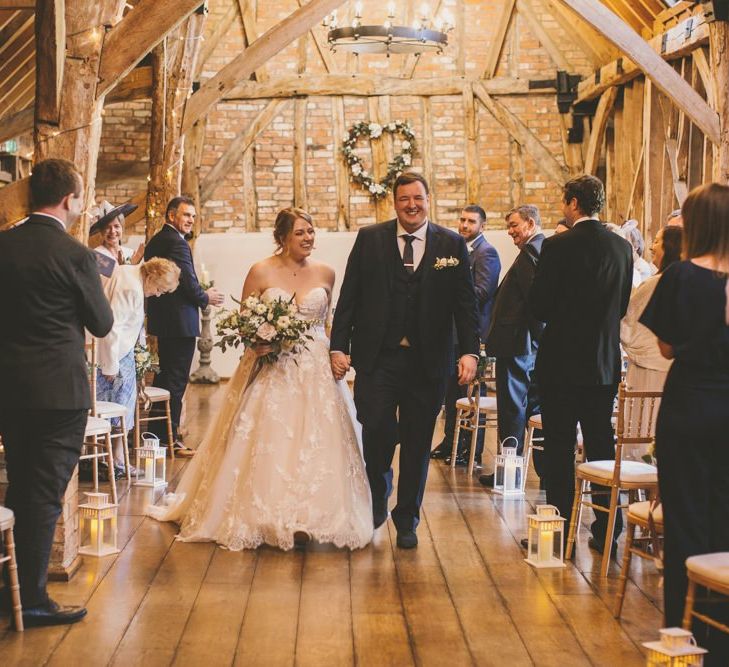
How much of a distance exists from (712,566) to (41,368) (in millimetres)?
2227

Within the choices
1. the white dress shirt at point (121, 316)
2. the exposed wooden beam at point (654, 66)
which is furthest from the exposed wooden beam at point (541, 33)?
the white dress shirt at point (121, 316)

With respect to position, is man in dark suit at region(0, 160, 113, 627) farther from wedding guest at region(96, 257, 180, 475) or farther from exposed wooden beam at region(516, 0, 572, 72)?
exposed wooden beam at region(516, 0, 572, 72)

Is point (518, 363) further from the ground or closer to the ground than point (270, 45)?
closer to the ground

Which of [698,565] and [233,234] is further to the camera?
[233,234]

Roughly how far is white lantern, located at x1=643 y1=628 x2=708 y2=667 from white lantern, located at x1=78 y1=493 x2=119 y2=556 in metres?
2.83

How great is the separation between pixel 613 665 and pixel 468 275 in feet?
6.76

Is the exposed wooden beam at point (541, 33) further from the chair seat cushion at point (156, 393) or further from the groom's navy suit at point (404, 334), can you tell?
the groom's navy suit at point (404, 334)

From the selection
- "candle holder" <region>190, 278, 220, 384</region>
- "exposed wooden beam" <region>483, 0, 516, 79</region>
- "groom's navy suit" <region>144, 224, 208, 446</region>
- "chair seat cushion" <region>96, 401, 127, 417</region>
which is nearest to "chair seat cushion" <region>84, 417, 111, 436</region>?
"chair seat cushion" <region>96, 401, 127, 417</region>

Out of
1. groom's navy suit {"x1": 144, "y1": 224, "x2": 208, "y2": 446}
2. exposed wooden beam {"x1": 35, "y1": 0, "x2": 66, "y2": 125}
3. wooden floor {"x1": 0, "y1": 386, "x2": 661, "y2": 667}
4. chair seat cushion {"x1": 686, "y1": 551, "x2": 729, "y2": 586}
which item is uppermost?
exposed wooden beam {"x1": 35, "y1": 0, "x2": 66, "y2": 125}

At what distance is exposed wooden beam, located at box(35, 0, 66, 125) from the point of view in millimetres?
4535

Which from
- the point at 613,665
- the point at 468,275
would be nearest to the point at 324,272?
the point at 468,275

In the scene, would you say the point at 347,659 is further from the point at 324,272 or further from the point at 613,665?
the point at 324,272

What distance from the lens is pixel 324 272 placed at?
5836mm

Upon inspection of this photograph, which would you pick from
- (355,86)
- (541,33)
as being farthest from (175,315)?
(541,33)
